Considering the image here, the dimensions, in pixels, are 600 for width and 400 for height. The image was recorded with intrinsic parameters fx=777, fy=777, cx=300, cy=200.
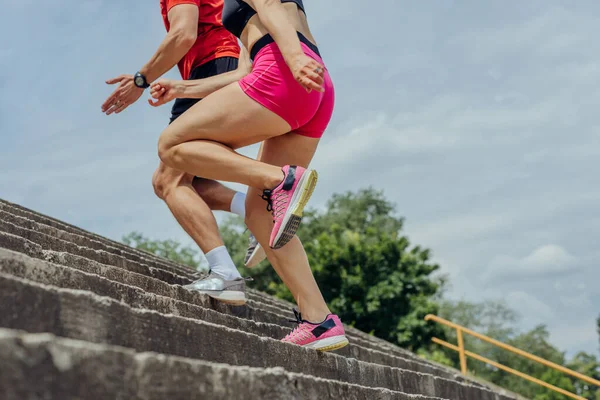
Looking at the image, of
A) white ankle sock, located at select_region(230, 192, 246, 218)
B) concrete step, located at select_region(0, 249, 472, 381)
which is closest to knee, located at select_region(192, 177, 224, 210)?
white ankle sock, located at select_region(230, 192, 246, 218)

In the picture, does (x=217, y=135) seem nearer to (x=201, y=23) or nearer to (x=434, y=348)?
(x=201, y=23)

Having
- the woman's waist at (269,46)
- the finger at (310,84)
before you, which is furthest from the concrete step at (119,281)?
the woman's waist at (269,46)

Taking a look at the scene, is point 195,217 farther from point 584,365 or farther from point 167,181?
point 584,365

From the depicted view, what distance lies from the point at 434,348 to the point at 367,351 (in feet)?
83.9

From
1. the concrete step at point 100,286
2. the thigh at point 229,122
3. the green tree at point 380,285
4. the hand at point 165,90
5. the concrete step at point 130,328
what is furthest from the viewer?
the green tree at point 380,285

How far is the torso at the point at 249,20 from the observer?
132 inches

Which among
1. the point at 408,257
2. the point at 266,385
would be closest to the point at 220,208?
the point at 266,385

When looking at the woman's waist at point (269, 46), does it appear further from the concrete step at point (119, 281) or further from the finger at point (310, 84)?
the concrete step at point (119, 281)

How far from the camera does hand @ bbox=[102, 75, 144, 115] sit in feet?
13.2

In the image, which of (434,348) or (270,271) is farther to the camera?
(270,271)

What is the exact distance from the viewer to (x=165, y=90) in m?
3.67

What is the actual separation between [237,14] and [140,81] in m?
0.83

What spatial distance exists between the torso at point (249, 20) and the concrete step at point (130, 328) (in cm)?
134

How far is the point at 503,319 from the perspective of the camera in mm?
49906
